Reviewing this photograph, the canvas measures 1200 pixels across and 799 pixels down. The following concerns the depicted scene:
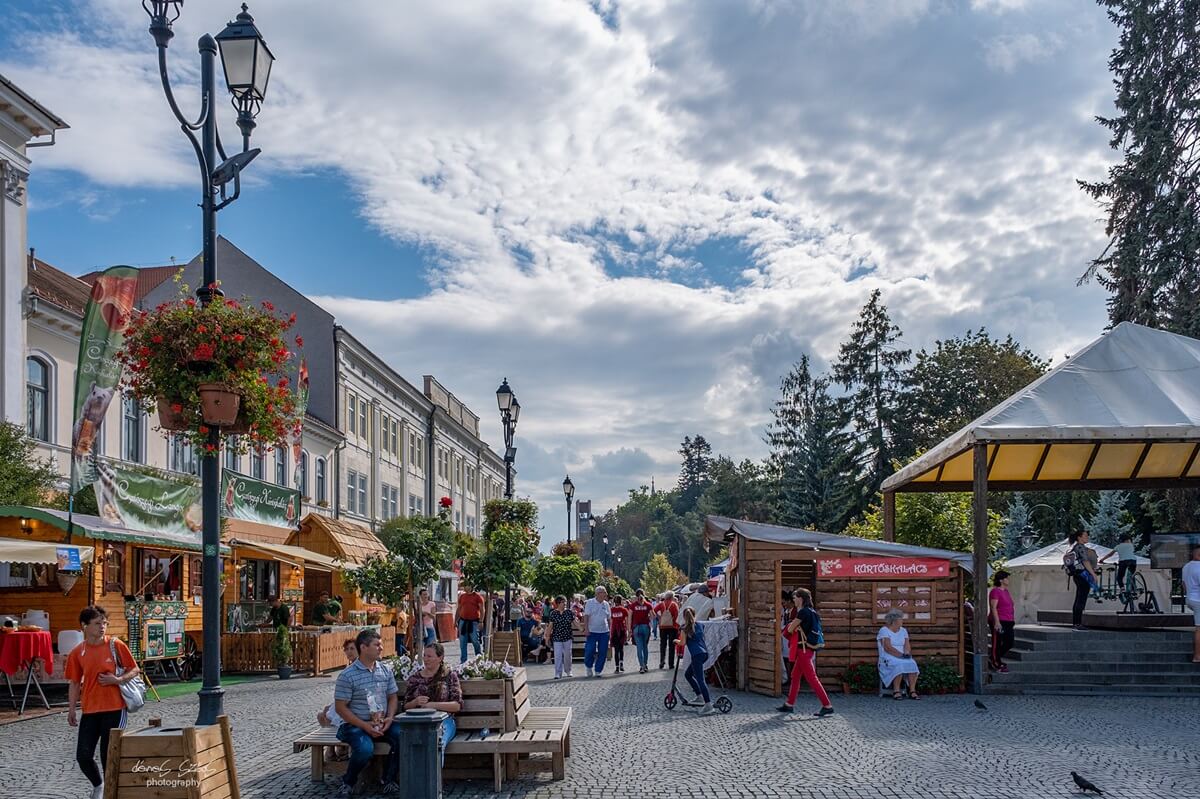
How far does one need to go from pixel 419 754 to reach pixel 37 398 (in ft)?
67.0

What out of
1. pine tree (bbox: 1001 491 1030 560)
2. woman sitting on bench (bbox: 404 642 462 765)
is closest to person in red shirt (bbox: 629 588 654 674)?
woman sitting on bench (bbox: 404 642 462 765)

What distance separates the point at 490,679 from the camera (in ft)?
37.2

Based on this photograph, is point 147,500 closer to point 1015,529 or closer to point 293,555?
point 293,555

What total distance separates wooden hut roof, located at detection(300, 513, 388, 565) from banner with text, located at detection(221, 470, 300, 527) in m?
1.72

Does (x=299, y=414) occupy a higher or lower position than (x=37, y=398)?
lower

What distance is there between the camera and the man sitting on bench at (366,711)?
10.3 metres

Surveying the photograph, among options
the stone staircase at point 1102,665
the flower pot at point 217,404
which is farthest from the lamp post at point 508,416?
the flower pot at point 217,404

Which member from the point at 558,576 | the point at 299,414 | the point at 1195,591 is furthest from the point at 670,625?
the point at 299,414

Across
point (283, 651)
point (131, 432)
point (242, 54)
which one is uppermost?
point (242, 54)

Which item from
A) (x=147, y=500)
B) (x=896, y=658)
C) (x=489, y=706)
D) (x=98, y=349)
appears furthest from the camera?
(x=147, y=500)

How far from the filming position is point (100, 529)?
65.9 ft

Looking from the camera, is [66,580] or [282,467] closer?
[66,580]

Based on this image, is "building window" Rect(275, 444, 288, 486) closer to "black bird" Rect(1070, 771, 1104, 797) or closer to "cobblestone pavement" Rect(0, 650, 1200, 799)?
"cobblestone pavement" Rect(0, 650, 1200, 799)

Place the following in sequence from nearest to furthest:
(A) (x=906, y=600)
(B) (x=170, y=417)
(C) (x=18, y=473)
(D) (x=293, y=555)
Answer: (B) (x=170, y=417) < (A) (x=906, y=600) < (C) (x=18, y=473) < (D) (x=293, y=555)
